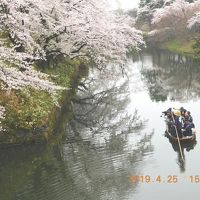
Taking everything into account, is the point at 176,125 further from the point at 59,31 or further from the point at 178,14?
the point at 178,14

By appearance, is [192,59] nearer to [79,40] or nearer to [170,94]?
[170,94]

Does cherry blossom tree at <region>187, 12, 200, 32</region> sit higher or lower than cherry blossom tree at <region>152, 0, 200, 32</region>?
lower

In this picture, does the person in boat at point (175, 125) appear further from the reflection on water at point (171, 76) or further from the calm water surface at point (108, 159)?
the reflection on water at point (171, 76)

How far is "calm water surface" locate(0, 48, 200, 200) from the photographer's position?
57.2 feet

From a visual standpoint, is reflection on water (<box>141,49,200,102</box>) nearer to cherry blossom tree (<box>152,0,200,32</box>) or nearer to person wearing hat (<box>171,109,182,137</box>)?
cherry blossom tree (<box>152,0,200,32</box>)

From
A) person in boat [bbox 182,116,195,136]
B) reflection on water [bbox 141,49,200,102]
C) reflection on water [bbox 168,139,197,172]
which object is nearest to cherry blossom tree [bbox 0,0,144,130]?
reflection on water [bbox 141,49,200,102]

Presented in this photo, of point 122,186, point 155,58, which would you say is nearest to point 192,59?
point 155,58

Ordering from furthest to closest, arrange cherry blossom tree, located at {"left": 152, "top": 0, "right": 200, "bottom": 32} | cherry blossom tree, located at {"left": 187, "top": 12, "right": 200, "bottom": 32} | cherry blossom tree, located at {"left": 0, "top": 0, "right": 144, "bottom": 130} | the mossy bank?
cherry blossom tree, located at {"left": 152, "top": 0, "right": 200, "bottom": 32} → cherry blossom tree, located at {"left": 187, "top": 12, "right": 200, "bottom": 32} → cherry blossom tree, located at {"left": 0, "top": 0, "right": 144, "bottom": 130} → the mossy bank

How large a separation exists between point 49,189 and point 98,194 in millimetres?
2095

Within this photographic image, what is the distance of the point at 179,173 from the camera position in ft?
61.3
